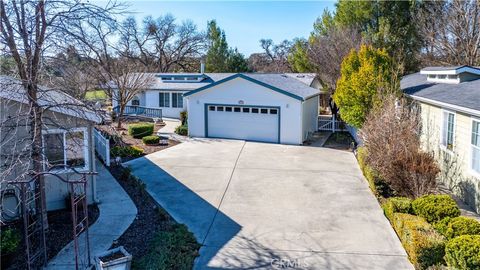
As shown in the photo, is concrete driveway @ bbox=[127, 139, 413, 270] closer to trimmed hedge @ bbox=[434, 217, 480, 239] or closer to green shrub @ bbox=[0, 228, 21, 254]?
trimmed hedge @ bbox=[434, 217, 480, 239]

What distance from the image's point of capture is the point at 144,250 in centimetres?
798

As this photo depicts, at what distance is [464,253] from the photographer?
6.18 metres

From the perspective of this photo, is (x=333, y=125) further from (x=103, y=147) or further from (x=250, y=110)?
(x=103, y=147)

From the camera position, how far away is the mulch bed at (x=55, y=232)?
7.42 m

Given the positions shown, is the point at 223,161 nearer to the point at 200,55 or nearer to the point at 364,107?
the point at 364,107

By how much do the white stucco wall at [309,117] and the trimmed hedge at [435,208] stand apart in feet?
41.0

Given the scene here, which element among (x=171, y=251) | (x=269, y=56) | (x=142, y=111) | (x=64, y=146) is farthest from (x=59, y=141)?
(x=269, y=56)

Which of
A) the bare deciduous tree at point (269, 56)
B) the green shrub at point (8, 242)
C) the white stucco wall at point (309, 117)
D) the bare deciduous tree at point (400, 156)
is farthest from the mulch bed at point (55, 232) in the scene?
the bare deciduous tree at point (269, 56)

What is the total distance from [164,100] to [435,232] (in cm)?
2636

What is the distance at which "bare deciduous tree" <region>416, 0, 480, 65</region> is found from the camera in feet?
90.4

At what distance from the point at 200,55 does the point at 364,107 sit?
36.5m

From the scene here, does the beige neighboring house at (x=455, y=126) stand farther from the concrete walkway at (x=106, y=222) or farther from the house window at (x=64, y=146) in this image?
the house window at (x=64, y=146)

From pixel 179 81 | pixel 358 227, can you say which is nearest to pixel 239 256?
pixel 358 227

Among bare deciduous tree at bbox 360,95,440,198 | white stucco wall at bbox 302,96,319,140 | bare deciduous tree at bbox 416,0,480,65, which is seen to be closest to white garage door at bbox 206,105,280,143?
white stucco wall at bbox 302,96,319,140
